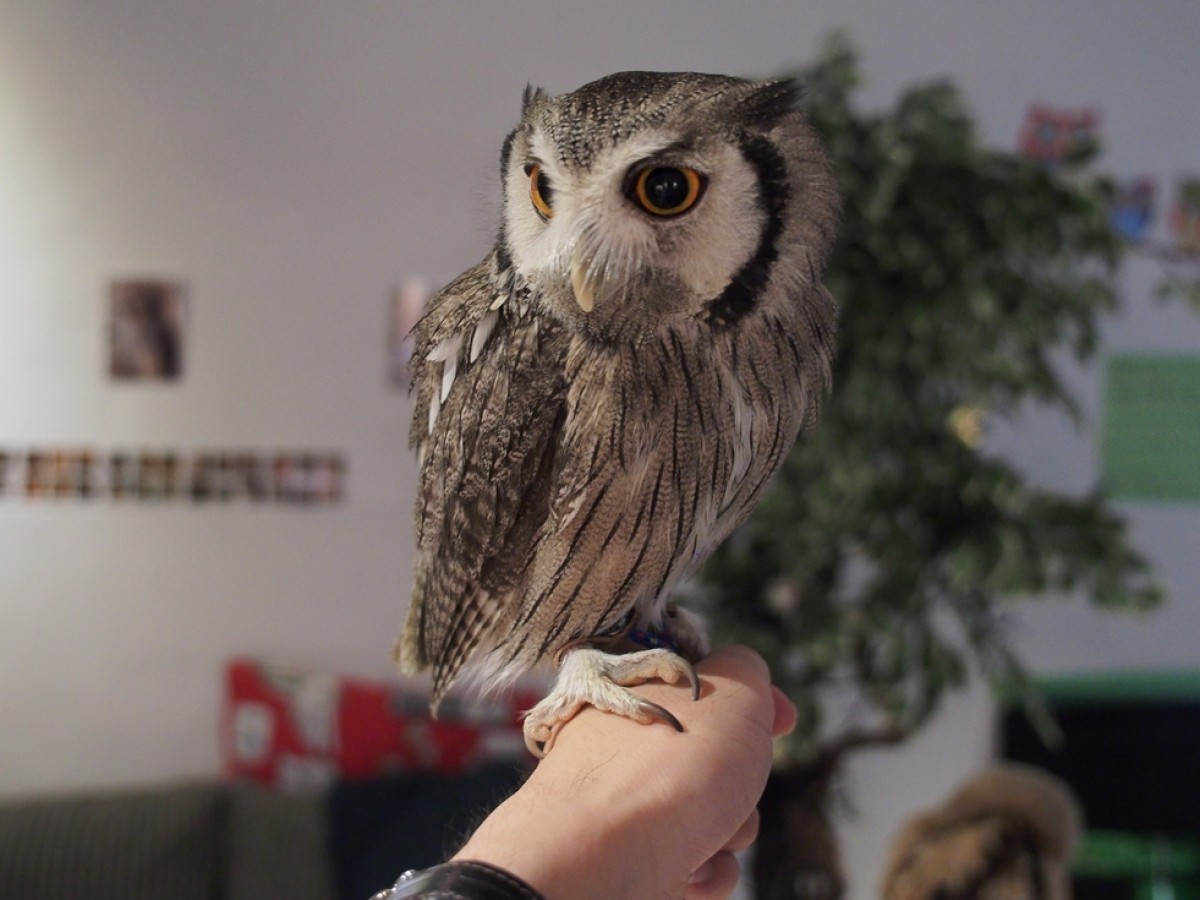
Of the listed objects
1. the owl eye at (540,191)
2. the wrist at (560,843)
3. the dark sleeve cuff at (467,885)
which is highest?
the owl eye at (540,191)

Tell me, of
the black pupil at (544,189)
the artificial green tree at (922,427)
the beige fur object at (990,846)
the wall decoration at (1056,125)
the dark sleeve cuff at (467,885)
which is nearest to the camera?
the dark sleeve cuff at (467,885)

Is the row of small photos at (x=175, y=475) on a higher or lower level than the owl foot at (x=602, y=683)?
lower

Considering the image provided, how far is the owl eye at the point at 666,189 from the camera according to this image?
0.64 m

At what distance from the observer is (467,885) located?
573mm

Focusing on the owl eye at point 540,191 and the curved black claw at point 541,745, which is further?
the curved black claw at point 541,745

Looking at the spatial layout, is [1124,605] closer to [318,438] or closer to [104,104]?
[318,438]

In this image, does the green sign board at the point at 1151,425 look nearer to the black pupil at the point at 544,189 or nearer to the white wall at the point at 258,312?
the white wall at the point at 258,312

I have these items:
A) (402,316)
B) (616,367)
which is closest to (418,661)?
(616,367)

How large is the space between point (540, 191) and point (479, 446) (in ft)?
0.73

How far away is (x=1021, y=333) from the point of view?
1.37 metres

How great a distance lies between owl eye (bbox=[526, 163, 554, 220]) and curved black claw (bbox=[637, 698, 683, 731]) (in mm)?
419

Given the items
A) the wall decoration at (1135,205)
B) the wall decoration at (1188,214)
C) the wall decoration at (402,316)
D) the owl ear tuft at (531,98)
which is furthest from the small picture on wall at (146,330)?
Answer: the wall decoration at (1188,214)

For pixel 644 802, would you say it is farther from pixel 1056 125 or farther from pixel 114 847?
pixel 1056 125

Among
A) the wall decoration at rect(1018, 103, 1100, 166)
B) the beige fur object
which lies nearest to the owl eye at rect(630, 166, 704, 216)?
the beige fur object
